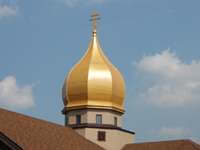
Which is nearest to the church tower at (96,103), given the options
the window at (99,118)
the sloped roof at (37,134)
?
the window at (99,118)

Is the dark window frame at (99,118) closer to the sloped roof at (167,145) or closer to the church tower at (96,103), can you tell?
the church tower at (96,103)

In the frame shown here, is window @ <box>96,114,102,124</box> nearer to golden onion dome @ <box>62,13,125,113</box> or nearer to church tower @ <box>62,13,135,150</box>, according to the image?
church tower @ <box>62,13,135,150</box>

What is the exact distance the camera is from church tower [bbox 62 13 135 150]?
5975cm

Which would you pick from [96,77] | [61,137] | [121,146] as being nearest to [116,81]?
[96,77]

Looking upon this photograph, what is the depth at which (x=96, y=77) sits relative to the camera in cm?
6078

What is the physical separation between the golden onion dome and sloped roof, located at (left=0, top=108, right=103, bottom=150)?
4.51 m

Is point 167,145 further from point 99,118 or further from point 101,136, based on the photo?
point 99,118

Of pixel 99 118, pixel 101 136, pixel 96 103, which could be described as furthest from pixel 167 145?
pixel 96 103

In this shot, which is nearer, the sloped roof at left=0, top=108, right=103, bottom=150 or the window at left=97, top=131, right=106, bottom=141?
the sloped roof at left=0, top=108, right=103, bottom=150

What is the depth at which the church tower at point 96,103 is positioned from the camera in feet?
196

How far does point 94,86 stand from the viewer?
60312 mm

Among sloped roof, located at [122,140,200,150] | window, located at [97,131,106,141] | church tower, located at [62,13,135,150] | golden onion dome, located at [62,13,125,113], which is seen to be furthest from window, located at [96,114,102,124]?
sloped roof, located at [122,140,200,150]

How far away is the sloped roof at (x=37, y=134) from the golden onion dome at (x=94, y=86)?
4.51 m

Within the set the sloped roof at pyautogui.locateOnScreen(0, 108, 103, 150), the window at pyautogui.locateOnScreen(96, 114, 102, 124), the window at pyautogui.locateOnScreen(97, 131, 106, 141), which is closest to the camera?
the sloped roof at pyautogui.locateOnScreen(0, 108, 103, 150)
